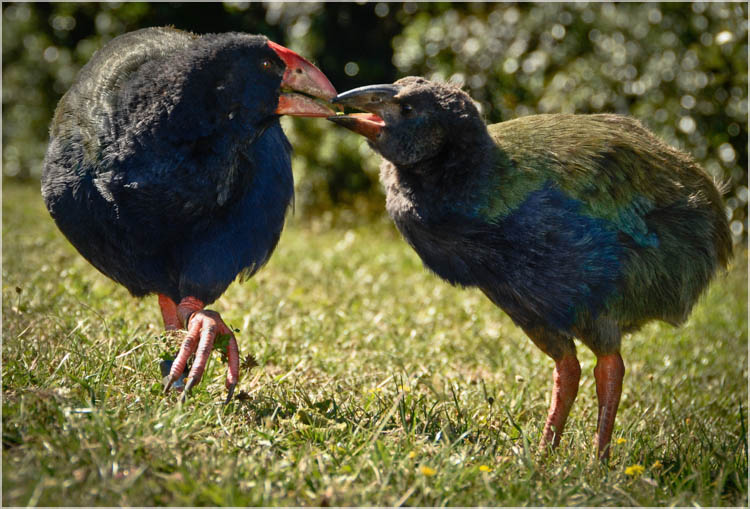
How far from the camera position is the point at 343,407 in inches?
106

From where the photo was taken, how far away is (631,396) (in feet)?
11.2

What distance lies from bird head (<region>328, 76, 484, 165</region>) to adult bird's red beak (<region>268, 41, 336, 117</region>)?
14 cm

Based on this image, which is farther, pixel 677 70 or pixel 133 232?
pixel 677 70

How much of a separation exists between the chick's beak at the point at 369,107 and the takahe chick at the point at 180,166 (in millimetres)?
141

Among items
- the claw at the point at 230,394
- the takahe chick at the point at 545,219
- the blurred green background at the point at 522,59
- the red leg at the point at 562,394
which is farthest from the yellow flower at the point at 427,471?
the blurred green background at the point at 522,59

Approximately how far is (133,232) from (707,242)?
6.25ft

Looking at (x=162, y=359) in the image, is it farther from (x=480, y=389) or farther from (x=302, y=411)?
(x=480, y=389)

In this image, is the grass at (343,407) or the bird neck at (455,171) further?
the bird neck at (455,171)

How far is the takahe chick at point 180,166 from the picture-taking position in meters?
2.54

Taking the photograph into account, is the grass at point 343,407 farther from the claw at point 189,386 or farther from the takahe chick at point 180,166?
the takahe chick at point 180,166

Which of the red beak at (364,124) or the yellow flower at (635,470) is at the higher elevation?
the red beak at (364,124)

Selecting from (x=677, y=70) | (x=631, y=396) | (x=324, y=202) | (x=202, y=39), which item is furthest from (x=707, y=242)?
(x=324, y=202)

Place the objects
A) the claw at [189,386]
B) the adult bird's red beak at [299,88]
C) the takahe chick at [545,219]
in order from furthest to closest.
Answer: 1. the adult bird's red beak at [299,88]
2. the takahe chick at [545,219]
3. the claw at [189,386]

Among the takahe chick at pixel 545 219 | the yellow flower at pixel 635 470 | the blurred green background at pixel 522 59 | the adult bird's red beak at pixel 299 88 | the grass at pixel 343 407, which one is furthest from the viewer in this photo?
the blurred green background at pixel 522 59
